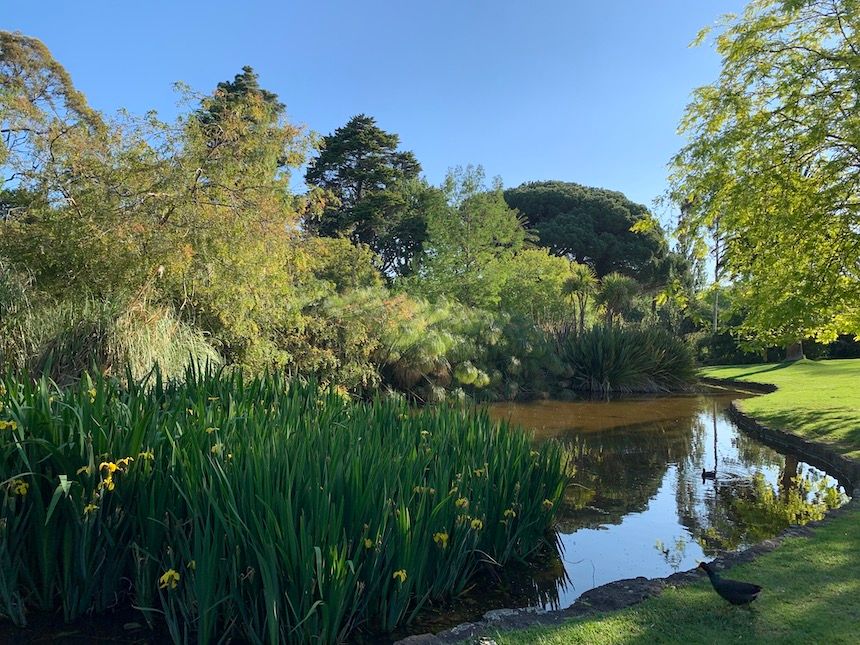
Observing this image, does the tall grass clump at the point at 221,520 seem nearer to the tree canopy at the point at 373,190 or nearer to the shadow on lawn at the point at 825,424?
the shadow on lawn at the point at 825,424

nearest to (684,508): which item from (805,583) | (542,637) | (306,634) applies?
(805,583)

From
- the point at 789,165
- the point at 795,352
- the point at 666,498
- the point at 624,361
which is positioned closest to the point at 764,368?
the point at 795,352

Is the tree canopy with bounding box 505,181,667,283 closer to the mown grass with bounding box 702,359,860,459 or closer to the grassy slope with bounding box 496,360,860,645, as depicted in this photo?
the mown grass with bounding box 702,359,860,459

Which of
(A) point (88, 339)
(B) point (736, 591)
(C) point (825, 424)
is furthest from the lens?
(C) point (825, 424)

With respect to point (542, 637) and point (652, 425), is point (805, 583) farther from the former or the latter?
point (652, 425)

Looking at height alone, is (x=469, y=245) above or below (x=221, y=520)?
above

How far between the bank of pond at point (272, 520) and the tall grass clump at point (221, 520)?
0.6 inches

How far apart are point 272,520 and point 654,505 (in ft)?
18.5

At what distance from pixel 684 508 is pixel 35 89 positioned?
16655 millimetres

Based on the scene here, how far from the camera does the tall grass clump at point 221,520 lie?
10.8 ft

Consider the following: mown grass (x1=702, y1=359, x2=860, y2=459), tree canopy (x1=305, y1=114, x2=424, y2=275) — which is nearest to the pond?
mown grass (x1=702, y1=359, x2=860, y2=459)

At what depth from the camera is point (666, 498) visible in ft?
25.3

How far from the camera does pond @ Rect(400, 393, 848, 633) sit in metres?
5.06

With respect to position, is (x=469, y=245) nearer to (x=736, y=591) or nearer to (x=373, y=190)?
(x=373, y=190)
